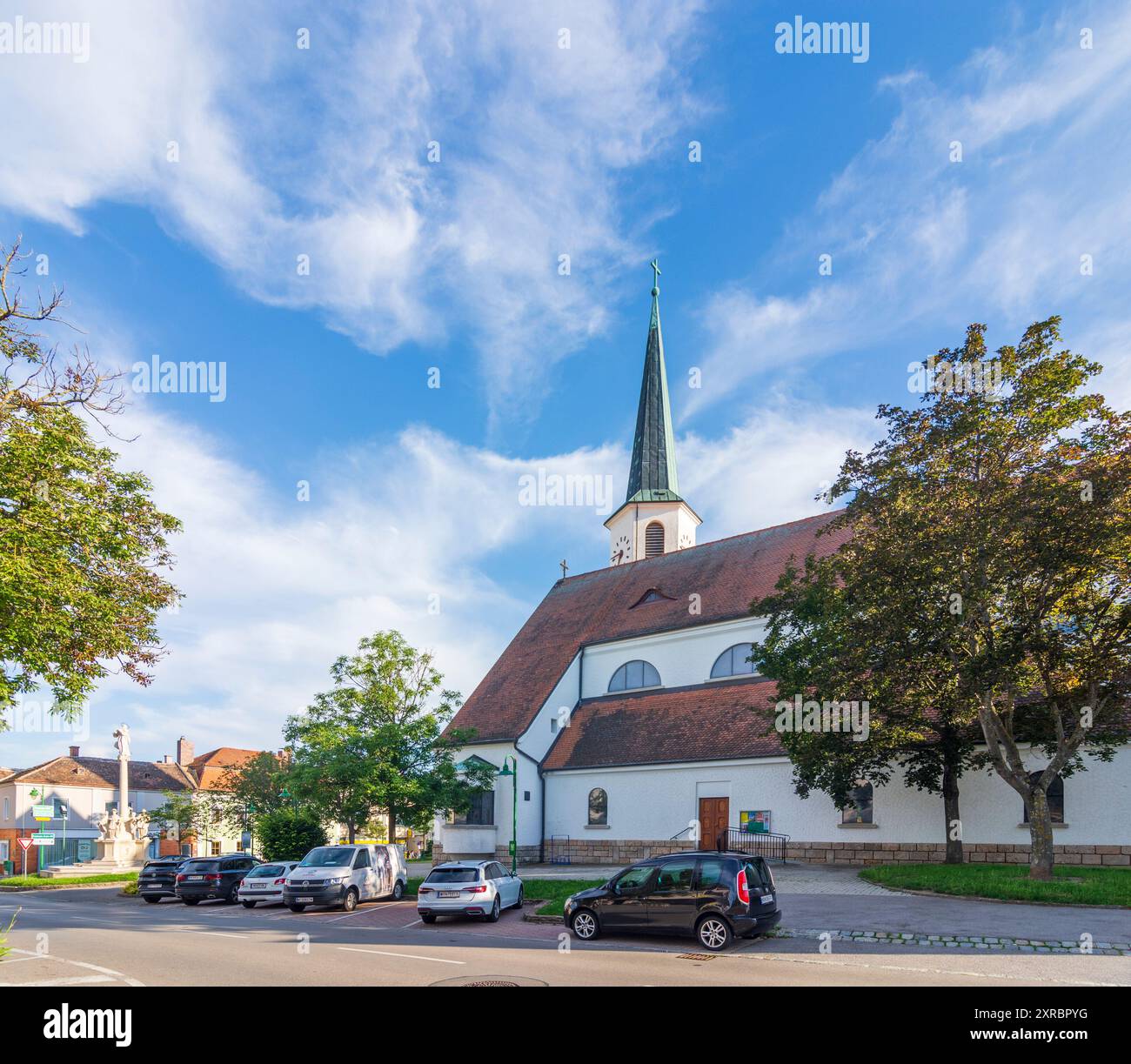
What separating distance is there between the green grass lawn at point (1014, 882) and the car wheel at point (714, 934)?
7.34 meters

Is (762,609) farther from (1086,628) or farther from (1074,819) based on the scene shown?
(1074,819)

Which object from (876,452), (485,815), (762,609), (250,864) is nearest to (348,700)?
(250,864)

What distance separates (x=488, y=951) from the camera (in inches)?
555

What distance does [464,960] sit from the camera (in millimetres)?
13039

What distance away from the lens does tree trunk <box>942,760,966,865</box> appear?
24.8m

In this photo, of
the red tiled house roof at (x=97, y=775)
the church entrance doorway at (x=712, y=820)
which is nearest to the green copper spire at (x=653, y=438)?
the church entrance doorway at (x=712, y=820)

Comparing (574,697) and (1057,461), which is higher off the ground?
(1057,461)

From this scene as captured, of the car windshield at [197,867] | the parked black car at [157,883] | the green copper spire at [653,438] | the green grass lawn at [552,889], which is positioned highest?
the green copper spire at [653,438]

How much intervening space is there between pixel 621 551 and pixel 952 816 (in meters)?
27.2

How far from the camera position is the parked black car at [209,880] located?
26312mm

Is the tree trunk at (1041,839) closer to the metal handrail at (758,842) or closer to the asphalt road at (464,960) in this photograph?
the asphalt road at (464,960)

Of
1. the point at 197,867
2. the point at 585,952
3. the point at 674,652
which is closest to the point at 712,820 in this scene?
the point at 674,652

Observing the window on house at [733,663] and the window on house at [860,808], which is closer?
the window on house at [860,808]

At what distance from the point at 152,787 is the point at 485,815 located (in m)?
46.5
